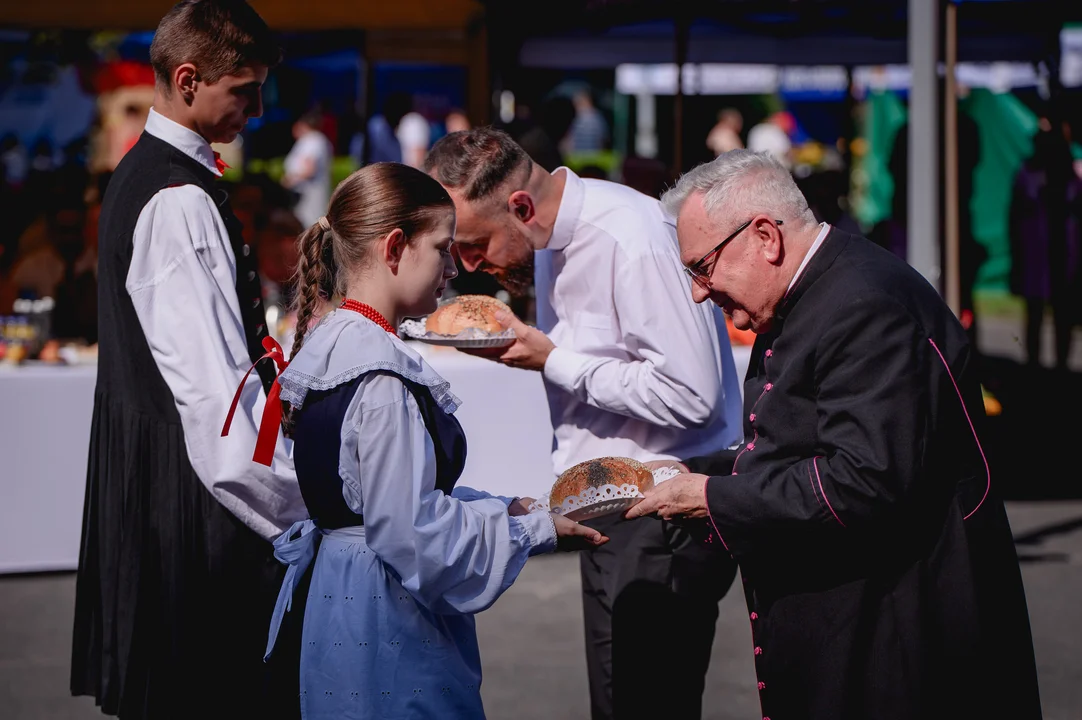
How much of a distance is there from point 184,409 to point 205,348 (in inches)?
5.5

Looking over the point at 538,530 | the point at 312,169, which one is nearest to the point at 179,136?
the point at 538,530

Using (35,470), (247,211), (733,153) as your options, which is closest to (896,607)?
(733,153)

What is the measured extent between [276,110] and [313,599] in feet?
48.9

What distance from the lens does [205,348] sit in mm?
2637

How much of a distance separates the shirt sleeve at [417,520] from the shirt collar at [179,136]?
963 millimetres

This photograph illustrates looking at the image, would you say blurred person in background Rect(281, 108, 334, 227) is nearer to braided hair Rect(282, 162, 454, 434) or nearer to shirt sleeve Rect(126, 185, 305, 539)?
shirt sleeve Rect(126, 185, 305, 539)

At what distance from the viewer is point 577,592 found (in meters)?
5.59

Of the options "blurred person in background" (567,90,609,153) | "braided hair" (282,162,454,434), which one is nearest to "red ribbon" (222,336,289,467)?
"braided hair" (282,162,454,434)

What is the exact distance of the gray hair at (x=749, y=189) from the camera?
2357 millimetres

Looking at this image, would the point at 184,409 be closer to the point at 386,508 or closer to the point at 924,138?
the point at 386,508

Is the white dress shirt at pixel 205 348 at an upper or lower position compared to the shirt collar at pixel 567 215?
lower

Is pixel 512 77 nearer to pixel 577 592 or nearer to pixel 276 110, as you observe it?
pixel 577 592

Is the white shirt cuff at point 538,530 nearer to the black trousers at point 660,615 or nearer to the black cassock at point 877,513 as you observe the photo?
the black cassock at point 877,513

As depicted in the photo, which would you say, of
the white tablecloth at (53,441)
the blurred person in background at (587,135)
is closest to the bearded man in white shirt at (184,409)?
the white tablecloth at (53,441)
